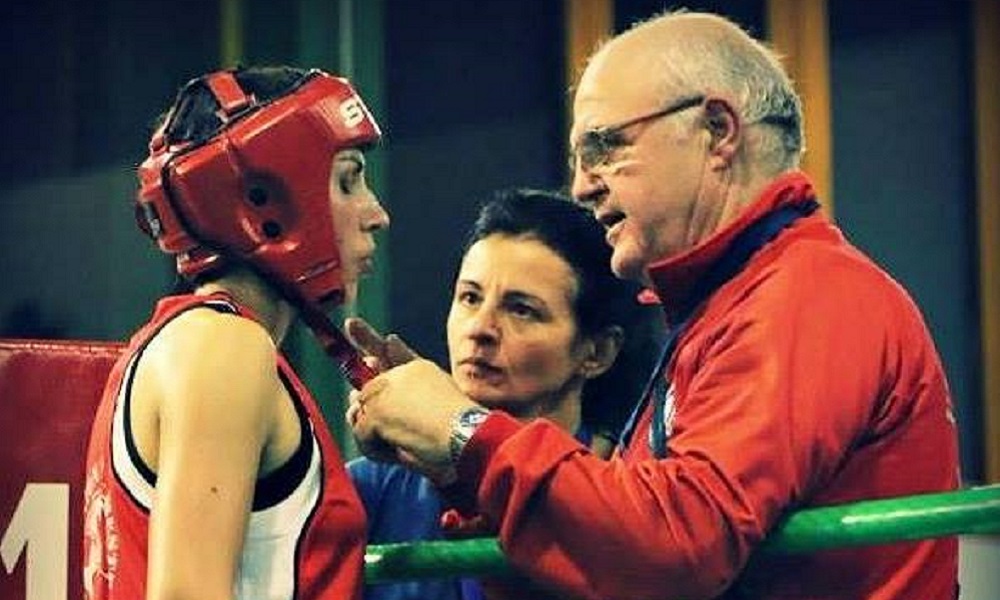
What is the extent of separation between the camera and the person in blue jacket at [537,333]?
270 centimetres

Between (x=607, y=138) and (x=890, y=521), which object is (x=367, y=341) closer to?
(x=607, y=138)

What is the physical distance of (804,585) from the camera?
184 centimetres

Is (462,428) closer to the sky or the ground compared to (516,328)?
closer to the sky

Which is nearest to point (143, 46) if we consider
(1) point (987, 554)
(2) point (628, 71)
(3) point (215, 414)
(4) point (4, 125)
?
(4) point (4, 125)

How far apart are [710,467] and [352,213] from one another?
19.3 inches

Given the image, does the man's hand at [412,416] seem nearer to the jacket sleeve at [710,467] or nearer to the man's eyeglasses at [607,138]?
the jacket sleeve at [710,467]

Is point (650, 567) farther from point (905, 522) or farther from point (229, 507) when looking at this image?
point (229, 507)

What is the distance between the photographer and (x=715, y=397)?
1811 mm

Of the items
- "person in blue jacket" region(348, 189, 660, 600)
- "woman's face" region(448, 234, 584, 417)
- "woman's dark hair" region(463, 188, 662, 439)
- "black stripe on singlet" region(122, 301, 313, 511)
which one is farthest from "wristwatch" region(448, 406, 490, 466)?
"woman's dark hair" region(463, 188, 662, 439)

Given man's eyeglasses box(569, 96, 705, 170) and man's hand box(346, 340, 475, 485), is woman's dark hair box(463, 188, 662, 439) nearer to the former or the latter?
man's eyeglasses box(569, 96, 705, 170)

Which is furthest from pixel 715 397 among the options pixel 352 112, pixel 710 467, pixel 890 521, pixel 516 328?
pixel 516 328

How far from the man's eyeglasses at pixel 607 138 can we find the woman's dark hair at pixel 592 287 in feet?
2.43

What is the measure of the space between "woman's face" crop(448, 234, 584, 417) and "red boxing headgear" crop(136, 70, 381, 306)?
0.80 meters

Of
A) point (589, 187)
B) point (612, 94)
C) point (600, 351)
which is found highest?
point (612, 94)
